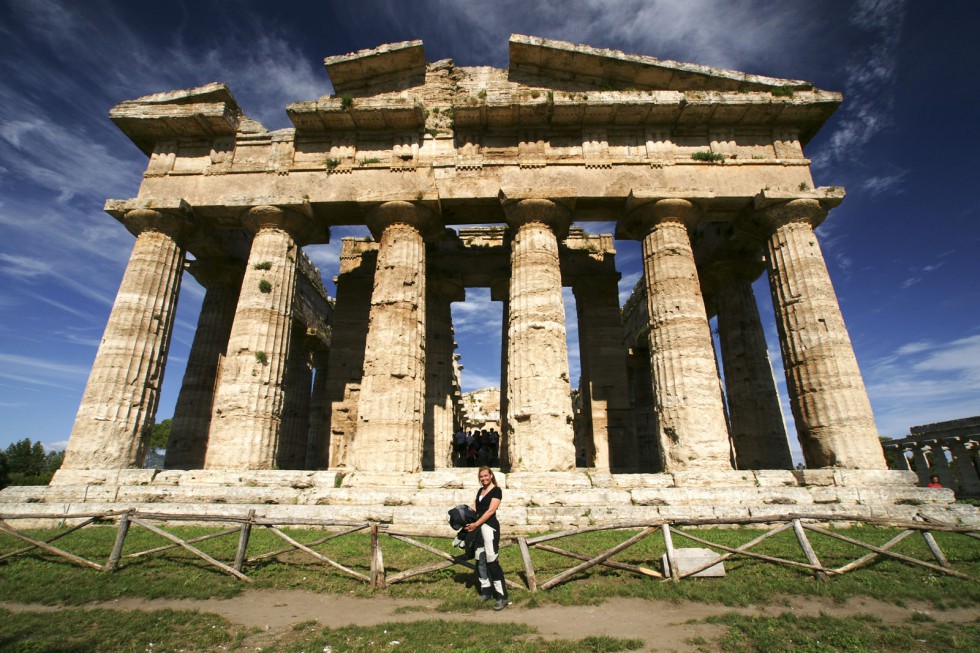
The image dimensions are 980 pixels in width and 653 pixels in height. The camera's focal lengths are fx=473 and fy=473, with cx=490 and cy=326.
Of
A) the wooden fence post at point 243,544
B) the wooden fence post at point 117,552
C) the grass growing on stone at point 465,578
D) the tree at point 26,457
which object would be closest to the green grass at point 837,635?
the grass growing on stone at point 465,578

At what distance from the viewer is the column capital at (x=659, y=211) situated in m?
13.6

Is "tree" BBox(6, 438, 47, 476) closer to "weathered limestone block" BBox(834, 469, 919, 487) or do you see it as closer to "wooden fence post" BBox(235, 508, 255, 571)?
"wooden fence post" BBox(235, 508, 255, 571)

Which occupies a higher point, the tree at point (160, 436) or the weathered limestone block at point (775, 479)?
the tree at point (160, 436)

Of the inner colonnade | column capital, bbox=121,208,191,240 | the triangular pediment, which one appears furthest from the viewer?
the triangular pediment

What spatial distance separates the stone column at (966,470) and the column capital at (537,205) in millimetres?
24006

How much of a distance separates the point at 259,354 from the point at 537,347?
293 inches

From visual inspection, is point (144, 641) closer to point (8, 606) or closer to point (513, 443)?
point (8, 606)

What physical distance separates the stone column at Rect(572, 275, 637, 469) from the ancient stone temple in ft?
0.28

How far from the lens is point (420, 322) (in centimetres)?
1320

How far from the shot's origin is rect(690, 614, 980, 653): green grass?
14.5ft

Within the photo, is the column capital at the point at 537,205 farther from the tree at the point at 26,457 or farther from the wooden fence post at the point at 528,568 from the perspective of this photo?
the tree at the point at 26,457

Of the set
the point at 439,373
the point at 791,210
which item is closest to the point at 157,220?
the point at 439,373

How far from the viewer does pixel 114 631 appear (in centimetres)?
470

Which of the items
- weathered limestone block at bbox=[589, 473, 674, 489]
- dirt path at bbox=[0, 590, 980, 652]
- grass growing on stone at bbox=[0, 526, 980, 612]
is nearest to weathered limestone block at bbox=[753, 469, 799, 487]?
weathered limestone block at bbox=[589, 473, 674, 489]
